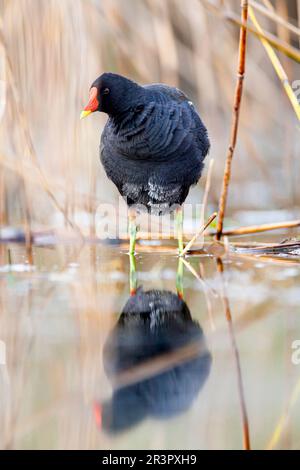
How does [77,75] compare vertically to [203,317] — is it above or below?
Result: above

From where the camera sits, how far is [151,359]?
6.77 ft

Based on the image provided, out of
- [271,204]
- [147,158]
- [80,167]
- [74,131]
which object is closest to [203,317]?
[147,158]

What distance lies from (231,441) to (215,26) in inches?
162

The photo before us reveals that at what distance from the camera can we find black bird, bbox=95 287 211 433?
1720 millimetres

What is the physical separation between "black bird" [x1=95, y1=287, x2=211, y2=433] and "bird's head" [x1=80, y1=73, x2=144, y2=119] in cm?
112

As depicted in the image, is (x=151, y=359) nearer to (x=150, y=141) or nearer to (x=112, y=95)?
(x=150, y=141)

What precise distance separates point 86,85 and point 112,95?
1.74 feet

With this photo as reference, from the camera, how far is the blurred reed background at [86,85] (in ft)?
12.5

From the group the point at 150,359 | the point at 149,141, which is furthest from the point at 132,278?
the point at 150,359

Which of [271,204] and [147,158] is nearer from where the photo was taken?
[147,158]

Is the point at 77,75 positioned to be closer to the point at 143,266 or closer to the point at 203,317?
the point at 143,266

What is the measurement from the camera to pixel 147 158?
3.63 m

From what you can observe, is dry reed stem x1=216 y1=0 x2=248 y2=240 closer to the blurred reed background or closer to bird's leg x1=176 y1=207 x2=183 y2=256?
the blurred reed background
